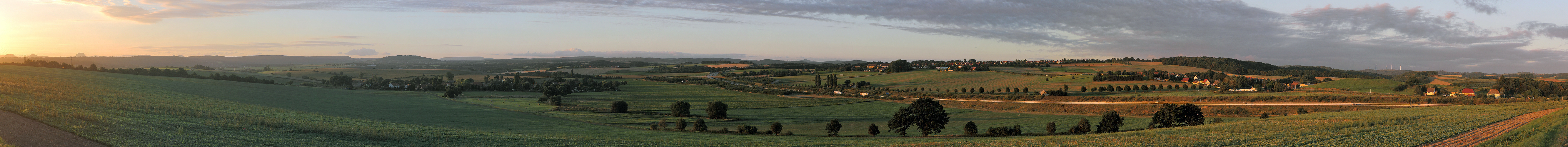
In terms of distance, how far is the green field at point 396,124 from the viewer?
53.5 ft

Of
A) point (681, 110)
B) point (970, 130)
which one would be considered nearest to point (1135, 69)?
point (681, 110)

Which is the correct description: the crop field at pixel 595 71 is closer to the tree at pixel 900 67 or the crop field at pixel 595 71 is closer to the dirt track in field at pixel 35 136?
the tree at pixel 900 67

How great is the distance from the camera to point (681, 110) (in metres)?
55.0

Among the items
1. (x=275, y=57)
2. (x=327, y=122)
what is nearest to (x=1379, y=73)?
(x=327, y=122)

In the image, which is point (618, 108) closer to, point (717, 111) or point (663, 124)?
point (717, 111)

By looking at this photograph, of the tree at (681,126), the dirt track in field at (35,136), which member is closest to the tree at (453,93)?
the tree at (681,126)

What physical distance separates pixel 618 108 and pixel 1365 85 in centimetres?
10183

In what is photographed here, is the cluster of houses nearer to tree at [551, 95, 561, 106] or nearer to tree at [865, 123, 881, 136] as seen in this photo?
tree at [865, 123, 881, 136]

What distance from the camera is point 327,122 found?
21766mm

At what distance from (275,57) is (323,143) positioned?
23211 centimetres

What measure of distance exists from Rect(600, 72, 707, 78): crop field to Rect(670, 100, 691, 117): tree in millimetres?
102307

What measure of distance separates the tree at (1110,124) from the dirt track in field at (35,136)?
131ft

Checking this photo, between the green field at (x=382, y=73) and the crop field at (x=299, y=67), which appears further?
the crop field at (x=299, y=67)

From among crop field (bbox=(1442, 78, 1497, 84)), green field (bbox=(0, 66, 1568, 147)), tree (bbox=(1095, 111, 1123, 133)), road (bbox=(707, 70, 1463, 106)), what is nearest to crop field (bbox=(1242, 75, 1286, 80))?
crop field (bbox=(1442, 78, 1497, 84))
